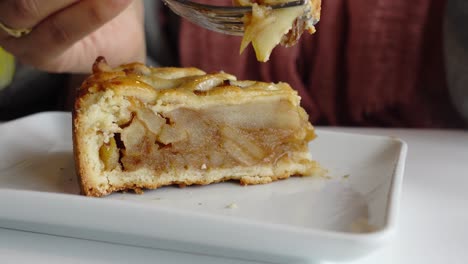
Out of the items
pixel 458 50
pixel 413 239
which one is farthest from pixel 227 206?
pixel 458 50

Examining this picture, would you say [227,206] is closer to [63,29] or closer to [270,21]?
[270,21]

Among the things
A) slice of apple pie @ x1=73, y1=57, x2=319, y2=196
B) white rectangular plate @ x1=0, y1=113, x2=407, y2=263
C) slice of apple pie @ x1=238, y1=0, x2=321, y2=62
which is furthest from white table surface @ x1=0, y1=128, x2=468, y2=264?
slice of apple pie @ x1=238, y1=0, x2=321, y2=62

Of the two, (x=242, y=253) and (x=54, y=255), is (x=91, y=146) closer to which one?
(x=54, y=255)

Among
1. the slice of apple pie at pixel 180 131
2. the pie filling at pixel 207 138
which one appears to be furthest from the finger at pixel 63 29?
the pie filling at pixel 207 138

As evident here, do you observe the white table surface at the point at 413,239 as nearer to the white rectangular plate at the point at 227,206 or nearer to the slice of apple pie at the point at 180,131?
the white rectangular plate at the point at 227,206

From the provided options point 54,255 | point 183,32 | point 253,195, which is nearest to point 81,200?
point 54,255

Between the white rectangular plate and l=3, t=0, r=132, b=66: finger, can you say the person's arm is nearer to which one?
the white rectangular plate
